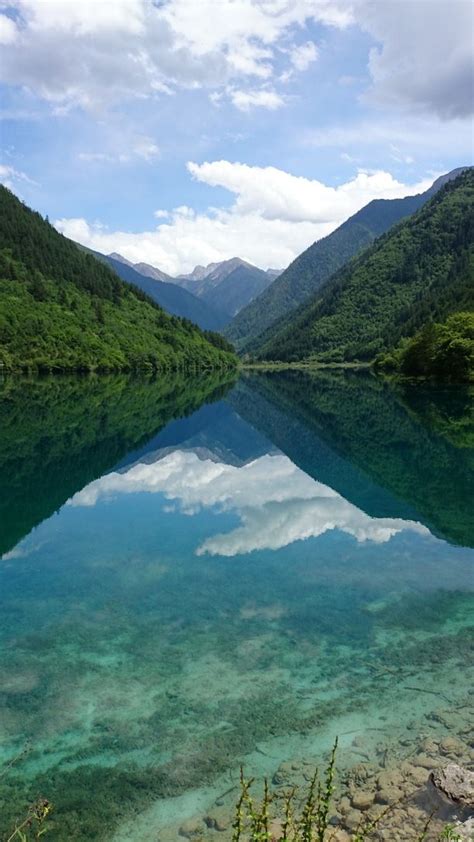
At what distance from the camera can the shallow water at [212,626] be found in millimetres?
11055

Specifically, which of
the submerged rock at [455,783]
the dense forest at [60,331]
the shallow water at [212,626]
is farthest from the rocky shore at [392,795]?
the dense forest at [60,331]

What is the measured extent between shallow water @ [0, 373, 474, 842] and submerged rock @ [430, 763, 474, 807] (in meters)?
1.40

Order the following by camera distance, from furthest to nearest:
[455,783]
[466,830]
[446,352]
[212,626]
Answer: [446,352], [212,626], [455,783], [466,830]

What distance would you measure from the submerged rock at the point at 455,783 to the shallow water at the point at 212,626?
4.58 ft

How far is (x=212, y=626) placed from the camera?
17.1m

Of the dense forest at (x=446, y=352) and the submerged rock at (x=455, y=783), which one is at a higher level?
the dense forest at (x=446, y=352)

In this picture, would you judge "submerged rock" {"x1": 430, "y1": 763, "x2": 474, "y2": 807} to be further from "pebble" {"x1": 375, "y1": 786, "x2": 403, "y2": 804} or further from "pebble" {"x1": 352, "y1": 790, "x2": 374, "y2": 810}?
"pebble" {"x1": 352, "y1": 790, "x2": 374, "y2": 810}

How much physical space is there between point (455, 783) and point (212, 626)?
8.89 m

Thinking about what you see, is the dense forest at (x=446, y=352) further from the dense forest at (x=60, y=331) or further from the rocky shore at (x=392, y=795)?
the rocky shore at (x=392, y=795)


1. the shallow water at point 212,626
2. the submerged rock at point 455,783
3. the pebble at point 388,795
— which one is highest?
the submerged rock at point 455,783

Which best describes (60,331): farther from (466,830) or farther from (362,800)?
(466,830)

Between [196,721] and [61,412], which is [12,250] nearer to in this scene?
[61,412]

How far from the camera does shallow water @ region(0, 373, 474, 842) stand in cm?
1105

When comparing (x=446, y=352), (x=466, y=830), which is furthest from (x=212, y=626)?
(x=446, y=352)
